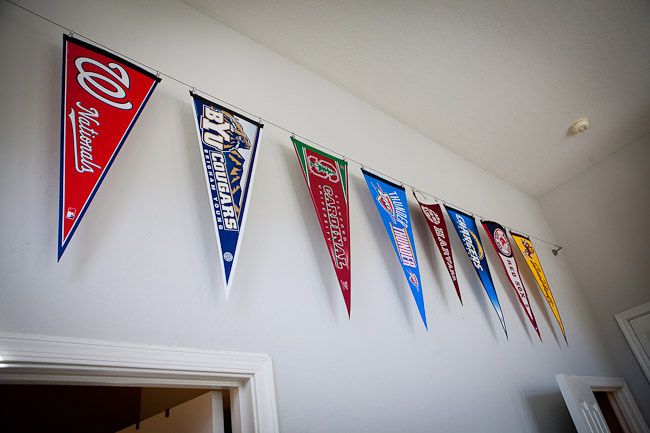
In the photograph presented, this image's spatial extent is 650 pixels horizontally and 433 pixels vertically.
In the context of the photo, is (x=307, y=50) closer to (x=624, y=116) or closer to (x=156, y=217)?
(x=156, y=217)

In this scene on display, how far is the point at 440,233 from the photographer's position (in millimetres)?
2500

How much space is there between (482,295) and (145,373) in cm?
215

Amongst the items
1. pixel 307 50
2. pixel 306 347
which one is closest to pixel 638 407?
pixel 306 347

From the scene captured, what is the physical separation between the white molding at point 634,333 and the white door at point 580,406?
1.23 metres

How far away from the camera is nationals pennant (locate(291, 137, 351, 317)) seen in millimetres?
1796

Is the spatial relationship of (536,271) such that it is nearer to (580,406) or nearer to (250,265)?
(580,406)

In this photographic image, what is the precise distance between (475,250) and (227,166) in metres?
1.79

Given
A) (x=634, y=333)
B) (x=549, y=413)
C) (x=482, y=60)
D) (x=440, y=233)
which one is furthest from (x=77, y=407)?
(x=634, y=333)

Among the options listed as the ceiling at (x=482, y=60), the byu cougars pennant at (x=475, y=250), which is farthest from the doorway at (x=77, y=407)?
the ceiling at (x=482, y=60)

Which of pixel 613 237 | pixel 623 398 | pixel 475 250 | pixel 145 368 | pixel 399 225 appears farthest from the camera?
pixel 613 237

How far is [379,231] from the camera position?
92.4 inches

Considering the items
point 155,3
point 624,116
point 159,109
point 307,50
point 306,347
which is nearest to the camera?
point 306,347

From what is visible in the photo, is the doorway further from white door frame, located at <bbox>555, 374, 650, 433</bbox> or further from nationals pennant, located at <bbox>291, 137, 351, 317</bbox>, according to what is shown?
white door frame, located at <bbox>555, 374, 650, 433</bbox>

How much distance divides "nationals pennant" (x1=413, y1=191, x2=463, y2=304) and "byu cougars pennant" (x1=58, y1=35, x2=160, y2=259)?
1.63 metres
